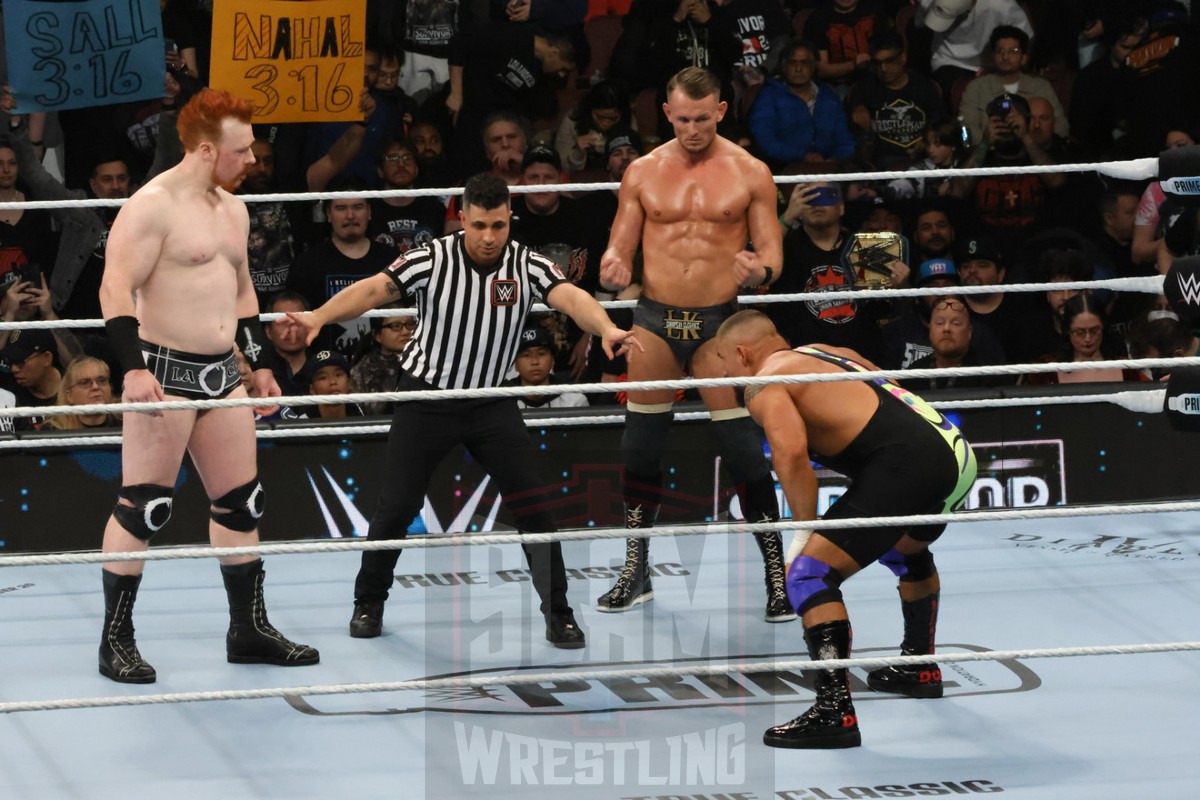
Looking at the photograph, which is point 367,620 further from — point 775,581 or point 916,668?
point 916,668

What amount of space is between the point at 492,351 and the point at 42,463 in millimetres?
1744

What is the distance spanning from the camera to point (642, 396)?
472 cm

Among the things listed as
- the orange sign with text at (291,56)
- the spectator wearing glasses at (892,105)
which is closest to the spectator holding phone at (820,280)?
the spectator wearing glasses at (892,105)

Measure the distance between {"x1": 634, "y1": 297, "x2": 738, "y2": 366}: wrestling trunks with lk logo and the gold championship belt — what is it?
173 centimetres

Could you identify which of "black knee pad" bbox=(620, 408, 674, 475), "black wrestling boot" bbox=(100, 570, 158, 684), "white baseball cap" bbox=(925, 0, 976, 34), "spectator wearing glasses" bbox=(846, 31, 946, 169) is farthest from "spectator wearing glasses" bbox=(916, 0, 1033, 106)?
"black wrestling boot" bbox=(100, 570, 158, 684)

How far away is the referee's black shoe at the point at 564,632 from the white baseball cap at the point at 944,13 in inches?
169

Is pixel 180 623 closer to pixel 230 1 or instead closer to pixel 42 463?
pixel 42 463

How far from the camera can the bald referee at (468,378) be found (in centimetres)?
439

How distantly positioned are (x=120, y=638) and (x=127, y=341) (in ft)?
2.81

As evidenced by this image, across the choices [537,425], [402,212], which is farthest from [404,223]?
[537,425]

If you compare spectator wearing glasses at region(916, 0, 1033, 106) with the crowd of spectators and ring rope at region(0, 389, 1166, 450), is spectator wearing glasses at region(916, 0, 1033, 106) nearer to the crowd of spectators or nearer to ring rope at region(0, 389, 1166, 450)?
the crowd of spectators

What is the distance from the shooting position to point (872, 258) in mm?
6352

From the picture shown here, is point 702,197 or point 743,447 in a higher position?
point 702,197
